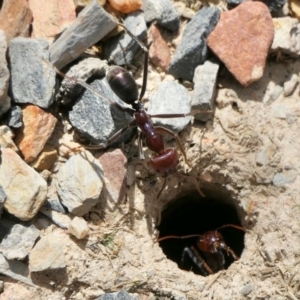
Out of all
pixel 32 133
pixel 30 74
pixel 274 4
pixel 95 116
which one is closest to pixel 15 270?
pixel 32 133

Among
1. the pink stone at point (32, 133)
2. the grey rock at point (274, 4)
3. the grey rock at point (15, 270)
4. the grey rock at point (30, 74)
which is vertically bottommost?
→ the grey rock at point (15, 270)

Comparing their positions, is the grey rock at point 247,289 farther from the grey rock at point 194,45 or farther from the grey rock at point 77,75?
the grey rock at point 77,75

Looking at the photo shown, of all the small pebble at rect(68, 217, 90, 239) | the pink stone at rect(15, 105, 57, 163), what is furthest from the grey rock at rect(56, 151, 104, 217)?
the pink stone at rect(15, 105, 57, 163)

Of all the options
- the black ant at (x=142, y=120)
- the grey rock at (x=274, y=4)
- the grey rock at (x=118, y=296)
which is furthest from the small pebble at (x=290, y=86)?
the grey rock at (x=118, y=296)

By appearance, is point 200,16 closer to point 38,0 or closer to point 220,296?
point 38,0

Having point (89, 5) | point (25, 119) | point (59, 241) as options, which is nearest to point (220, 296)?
point (59, 241)

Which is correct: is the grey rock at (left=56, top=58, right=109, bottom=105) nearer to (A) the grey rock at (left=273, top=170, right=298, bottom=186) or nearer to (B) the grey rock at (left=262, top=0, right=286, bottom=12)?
(B) the grey rock at (left=262, top=0, right=286, bottom=12)
